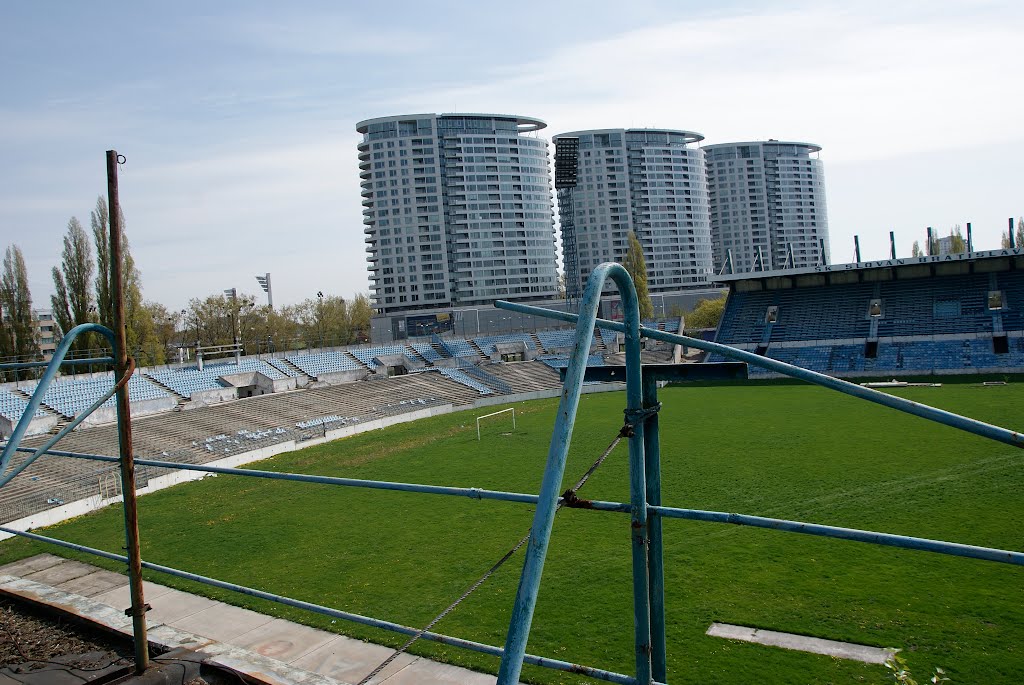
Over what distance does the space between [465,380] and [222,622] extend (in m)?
33.9

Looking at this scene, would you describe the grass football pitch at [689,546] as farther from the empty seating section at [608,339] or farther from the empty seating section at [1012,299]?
the empty seating section at [608,339]

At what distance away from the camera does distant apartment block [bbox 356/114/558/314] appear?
9331 cm

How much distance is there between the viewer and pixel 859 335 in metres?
41.6

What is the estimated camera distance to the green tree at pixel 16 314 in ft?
134

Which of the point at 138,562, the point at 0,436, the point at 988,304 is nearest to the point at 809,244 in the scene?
the point at 988,304

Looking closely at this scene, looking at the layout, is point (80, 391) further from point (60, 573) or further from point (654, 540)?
point (654, 540)

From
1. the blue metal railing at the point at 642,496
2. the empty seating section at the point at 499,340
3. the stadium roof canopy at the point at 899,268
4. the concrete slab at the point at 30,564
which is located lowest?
the concrete slab at the point at 30,564

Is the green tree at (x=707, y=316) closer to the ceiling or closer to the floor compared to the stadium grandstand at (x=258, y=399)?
closer to the ceiling

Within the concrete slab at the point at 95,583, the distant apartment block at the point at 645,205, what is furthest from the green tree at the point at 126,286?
the distant apartment block at the point at 645,205

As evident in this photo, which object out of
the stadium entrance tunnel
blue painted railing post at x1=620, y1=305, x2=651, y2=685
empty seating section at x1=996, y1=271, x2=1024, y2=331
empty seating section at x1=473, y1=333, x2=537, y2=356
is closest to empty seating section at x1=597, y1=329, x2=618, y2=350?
empty seating section at x1=473, y1=333, x2=537, y2=356

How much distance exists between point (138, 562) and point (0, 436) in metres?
26.4

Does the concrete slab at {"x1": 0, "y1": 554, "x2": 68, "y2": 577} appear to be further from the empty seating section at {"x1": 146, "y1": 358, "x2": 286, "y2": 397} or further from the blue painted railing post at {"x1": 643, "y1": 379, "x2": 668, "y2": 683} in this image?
the empty seating section at {"x1": 146, "y1": 358, "x2": 286, "y2": 397}

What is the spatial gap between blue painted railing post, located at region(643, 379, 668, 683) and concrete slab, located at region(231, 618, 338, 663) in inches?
284

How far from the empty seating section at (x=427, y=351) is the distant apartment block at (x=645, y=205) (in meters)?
58.0
